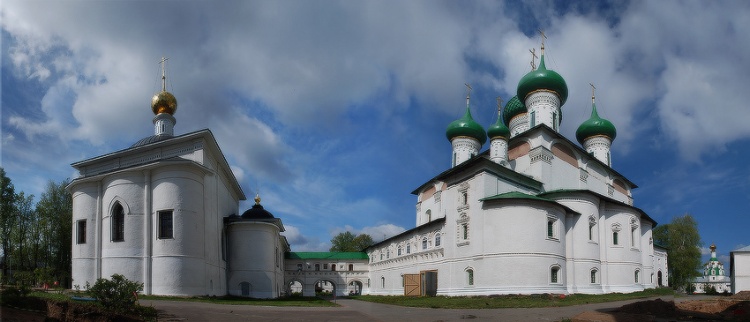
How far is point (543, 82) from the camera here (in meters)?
37.1

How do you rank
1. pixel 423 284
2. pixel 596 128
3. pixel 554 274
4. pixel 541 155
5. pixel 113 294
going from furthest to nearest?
pixel 596 128, pixel 423 284, pixel 541 155, pixel 554 274, pixel 113 294

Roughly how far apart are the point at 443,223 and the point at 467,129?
14004mm

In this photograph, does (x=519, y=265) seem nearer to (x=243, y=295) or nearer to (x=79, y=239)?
(x=243, y=295)

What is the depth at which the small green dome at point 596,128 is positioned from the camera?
41344 mm

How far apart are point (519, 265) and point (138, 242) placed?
1964 centimetres

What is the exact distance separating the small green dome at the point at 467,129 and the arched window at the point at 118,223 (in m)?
27.8

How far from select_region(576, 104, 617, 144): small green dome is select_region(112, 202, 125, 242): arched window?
34.7m

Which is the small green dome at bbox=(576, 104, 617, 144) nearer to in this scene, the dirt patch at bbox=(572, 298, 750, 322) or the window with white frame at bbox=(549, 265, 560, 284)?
the window with white frame at bbox=(549, 265, 560, 284)

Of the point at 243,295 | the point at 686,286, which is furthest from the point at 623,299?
the point at 686,286

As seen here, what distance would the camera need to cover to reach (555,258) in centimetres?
2822

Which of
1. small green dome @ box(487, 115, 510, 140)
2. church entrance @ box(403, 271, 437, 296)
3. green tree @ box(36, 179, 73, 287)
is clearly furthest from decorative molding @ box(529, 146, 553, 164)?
green tree @ box(36, 179, 73, 287)

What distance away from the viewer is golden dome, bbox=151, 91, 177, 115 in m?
32.8

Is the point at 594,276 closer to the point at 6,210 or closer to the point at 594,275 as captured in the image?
the point at 594,275

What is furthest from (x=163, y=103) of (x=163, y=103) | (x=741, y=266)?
(x=741, y=266)
